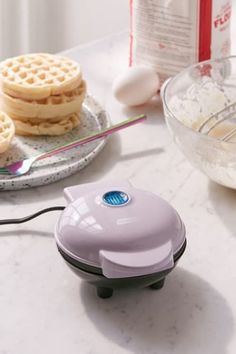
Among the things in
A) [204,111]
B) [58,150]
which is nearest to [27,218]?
[58,150]

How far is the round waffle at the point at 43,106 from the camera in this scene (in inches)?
38.0

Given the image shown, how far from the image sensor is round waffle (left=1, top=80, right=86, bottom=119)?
964 millimetres

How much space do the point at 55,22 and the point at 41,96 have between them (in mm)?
891

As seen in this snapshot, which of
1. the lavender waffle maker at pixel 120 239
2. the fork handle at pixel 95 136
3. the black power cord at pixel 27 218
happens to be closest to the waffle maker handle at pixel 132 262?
the lavender waffle maker at pixel 120 239

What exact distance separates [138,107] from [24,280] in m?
0.39

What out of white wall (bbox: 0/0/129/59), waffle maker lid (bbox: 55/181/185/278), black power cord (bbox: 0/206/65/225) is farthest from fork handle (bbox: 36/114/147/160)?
white wall (bbox: 0/0/129/59)

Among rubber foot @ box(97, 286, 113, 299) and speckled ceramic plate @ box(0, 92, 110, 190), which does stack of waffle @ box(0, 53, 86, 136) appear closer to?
speckled ceramic plate @ box(0, 92, 110, 190)

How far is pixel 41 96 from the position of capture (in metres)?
0.96

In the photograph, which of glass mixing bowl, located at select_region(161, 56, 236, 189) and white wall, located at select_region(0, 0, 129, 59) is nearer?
glass mixing bowl, located at select_region(161, 56, 236, 189)

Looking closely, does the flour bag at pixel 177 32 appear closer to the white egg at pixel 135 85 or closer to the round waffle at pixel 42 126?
the white egg at pixel 135 85

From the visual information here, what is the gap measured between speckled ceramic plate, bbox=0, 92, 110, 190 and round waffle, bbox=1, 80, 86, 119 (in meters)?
0.03

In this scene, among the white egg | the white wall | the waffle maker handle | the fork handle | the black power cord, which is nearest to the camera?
the waffle maker handle

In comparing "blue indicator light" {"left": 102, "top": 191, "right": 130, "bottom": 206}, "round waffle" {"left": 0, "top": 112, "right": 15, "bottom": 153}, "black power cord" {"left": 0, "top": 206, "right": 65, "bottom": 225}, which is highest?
"blue indicator light" {"left": 102, "top": 191, "right": 130, "bottom": 206}

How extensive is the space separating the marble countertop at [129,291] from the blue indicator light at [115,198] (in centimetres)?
9
